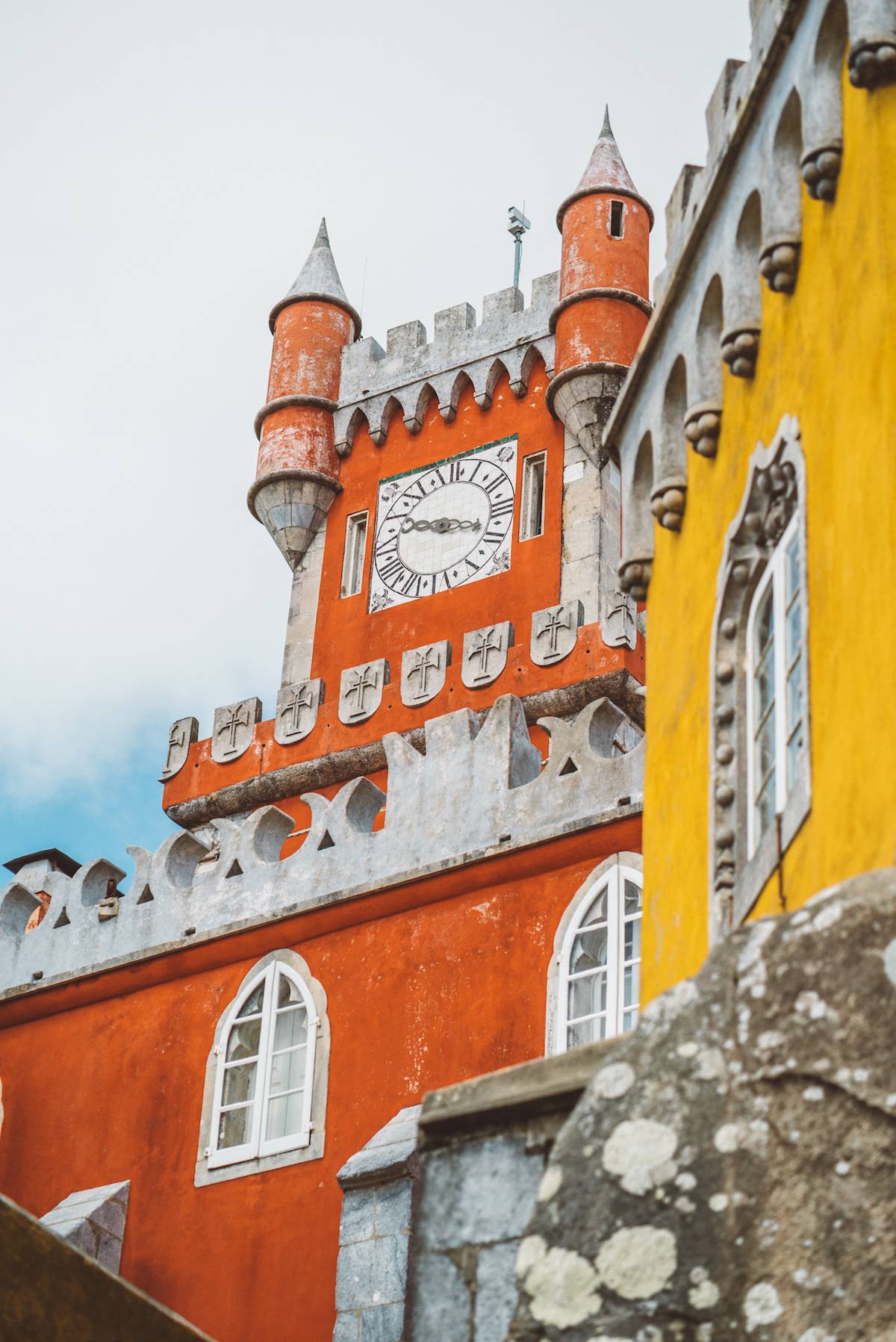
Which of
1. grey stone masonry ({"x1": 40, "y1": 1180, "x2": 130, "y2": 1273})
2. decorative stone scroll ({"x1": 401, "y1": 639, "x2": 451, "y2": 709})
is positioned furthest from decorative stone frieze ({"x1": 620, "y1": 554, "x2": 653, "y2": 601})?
decorative stone scroll ({"x1": 401, "y1": 639, "x2": 451, "y2": 709})

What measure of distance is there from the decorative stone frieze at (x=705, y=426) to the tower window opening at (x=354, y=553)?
18806mm

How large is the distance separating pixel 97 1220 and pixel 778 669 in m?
9.06

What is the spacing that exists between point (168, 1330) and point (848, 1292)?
81.2 inches

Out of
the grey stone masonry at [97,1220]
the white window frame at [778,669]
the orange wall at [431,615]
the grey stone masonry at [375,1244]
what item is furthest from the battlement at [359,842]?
the orange wall at [431,615]

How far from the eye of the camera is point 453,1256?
585 centimetres

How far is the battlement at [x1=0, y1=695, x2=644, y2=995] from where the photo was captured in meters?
15.0

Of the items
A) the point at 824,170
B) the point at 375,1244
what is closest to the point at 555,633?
the point at 375,1244

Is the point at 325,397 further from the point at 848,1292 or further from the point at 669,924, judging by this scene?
the point at 848,1292

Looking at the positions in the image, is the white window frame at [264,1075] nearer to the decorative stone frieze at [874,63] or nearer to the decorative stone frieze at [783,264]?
the decorative stone frieze at [783,264]

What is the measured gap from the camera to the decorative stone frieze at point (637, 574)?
393 inches

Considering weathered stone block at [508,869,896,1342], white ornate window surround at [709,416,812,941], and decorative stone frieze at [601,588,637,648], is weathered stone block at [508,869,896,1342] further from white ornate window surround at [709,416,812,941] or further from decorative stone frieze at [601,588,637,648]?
decorative stone frieze at [601,588,637,648]

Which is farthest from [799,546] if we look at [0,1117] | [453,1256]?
[0,1117]

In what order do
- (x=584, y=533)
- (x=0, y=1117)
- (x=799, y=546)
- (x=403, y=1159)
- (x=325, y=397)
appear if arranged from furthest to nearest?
(x=325, y=397), (x=584, y=533), (x=0, y=1117), (x=403, y=1159), (x=799, y=546)

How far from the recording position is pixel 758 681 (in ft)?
26.9
